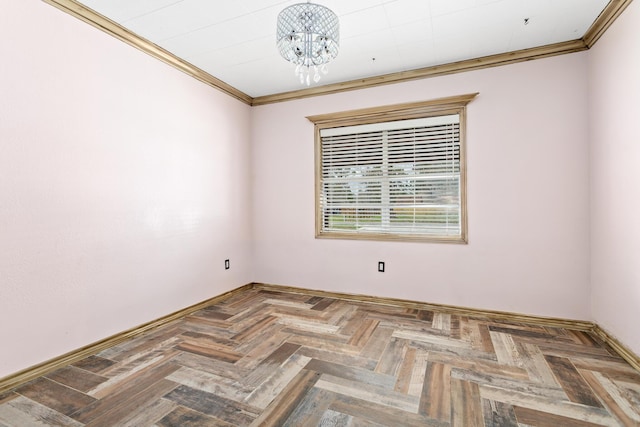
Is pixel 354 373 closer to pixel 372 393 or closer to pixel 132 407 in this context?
pixel 372 393

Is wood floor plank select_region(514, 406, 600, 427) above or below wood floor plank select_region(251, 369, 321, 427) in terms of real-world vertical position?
above

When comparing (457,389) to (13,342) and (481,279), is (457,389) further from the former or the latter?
(13,342)

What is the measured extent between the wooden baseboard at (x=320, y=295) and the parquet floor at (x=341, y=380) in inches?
3.2

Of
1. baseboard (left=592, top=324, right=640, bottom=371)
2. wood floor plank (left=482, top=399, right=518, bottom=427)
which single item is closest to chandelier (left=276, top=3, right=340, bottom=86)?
wood floor plank (left=482, top=399, right=518, bottom=427)

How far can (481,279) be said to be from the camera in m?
3.11

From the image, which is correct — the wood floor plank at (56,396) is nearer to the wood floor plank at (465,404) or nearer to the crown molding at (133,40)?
the wood floor plank at (465,404)

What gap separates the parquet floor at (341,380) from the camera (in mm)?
1627

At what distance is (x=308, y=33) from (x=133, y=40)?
1.70 m

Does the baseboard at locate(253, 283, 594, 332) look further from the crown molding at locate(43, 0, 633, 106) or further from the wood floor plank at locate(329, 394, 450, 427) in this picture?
the crown molding at locate(43, 0, 633, 106)

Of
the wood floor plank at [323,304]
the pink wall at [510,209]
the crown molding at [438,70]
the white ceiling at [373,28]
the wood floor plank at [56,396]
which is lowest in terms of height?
the wood floor plank at [56,396]

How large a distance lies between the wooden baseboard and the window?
0.71 m

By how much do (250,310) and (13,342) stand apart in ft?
5.93

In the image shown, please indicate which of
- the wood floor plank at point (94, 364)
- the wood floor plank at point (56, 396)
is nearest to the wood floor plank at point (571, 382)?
the wood floor plank at point (56, 396)

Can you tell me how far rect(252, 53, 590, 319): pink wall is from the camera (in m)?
2.79
